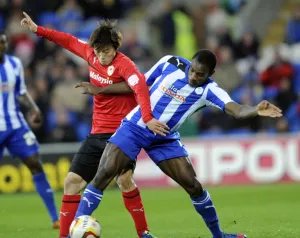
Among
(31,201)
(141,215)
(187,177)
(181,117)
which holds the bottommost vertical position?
(31,201)

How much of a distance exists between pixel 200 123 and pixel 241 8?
3.88 metres

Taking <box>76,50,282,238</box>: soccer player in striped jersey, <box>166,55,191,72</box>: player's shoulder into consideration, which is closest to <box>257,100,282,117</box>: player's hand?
<box>76,50,282,238</box>: soccer player in striped jersey

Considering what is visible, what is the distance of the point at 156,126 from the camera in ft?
→ 26.3

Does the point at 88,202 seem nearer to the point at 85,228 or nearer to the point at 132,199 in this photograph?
the point at 85,228

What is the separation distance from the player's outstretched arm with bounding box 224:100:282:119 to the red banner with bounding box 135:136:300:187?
7.98 meters

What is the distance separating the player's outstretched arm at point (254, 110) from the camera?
7500 millimetres

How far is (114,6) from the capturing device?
1941 cm

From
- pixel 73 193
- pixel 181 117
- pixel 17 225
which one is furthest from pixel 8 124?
pixel 181 117

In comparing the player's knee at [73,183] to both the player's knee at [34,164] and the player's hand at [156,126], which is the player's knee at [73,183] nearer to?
the player's hand at [156,126]

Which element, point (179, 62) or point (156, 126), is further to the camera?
point (179, 62)

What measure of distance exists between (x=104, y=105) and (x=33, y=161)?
2271 mm

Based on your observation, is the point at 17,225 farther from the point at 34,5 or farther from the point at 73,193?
the point at 34,5

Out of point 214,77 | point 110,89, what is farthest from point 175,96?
point 214,77

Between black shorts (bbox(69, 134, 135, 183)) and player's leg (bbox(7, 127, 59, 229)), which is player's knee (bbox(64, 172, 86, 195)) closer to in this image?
black shorts (bbox(69, 134, 135, 183))
